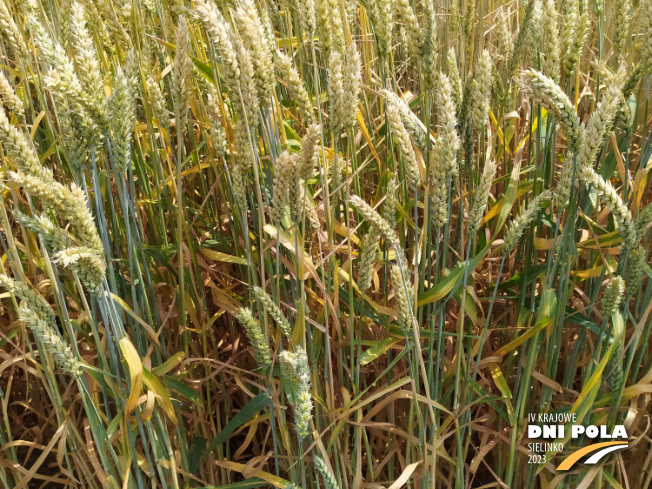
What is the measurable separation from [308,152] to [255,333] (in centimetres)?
35

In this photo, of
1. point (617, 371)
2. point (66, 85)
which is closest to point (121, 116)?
point (66, 85)

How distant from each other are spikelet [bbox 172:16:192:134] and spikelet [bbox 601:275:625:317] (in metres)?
0.89

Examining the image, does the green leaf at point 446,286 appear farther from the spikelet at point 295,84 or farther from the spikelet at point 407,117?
the spikelet at point 295,84

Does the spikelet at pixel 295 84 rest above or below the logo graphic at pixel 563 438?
above

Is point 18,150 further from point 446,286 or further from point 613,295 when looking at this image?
point 613,295

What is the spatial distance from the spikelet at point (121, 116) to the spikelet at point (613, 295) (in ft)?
3.13

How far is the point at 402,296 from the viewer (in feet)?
3.27

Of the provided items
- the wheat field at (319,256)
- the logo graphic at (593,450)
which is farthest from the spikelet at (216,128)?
the logo graphic at (593,450)

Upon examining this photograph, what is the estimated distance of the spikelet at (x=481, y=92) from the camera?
1.09 m

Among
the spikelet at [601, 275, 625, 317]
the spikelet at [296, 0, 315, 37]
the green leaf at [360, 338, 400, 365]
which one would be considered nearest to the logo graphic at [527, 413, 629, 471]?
the spikelet at [601, 275, 625, 317]

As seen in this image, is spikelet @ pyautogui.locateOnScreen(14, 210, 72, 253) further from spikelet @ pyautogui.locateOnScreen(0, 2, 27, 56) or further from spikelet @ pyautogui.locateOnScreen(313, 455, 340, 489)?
spikelet @ pyautogui.locateOnScreen(313, 455, 340, 489)

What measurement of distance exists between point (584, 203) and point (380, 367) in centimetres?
63

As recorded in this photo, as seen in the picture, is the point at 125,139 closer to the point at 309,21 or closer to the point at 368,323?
the point at 309,21

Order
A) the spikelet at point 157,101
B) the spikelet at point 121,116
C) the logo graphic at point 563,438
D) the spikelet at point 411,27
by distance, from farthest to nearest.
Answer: the logo graphic at point 563,438 < the spikelet at point 157,101 < the spikelet at point 411,27 < the spikelet at point 121,116
